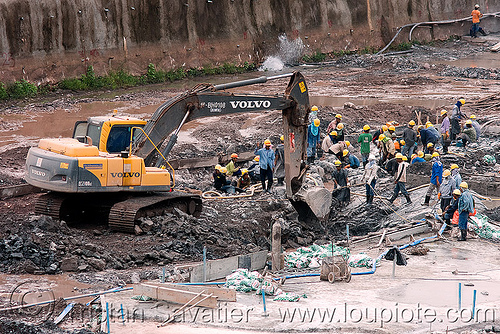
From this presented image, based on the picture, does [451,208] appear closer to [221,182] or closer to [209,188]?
[221,182]

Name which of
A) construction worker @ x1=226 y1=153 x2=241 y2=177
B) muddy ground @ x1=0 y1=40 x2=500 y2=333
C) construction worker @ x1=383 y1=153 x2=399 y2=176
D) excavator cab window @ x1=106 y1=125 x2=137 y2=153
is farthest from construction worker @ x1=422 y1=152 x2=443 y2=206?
excavator cab window @ x1=106 y1=125 x2=137 y2=153

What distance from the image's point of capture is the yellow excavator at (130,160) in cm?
1372

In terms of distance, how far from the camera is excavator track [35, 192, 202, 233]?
46.3 feet

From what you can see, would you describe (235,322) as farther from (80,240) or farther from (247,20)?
(247,20)

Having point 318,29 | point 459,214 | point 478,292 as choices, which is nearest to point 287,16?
point 318,29

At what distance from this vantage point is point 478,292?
1152 centimetres

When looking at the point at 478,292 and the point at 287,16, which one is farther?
the point at 287,16

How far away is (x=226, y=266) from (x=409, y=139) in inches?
376

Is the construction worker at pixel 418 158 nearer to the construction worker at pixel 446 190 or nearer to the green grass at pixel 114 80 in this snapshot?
the construction worker at pixel 446 190

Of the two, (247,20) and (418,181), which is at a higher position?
(247,20)

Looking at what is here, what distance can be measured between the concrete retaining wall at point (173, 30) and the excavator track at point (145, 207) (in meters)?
15.6

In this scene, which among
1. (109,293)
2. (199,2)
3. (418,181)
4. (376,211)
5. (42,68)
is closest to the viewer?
(109,293)

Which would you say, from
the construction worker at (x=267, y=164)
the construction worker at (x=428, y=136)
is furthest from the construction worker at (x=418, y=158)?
the construction worker at (x=267, y=164)

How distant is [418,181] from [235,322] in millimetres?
9706
